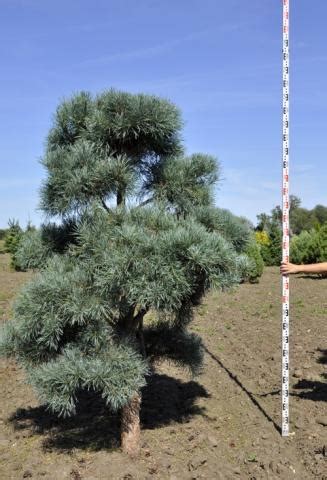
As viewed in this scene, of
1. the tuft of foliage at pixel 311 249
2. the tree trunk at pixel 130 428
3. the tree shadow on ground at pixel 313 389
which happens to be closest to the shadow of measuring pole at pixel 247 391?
the tree shadow on ground at pixel 313 389

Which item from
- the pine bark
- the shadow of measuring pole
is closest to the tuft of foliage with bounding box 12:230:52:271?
the pine bark

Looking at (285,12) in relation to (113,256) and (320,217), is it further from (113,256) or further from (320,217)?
(320,217)

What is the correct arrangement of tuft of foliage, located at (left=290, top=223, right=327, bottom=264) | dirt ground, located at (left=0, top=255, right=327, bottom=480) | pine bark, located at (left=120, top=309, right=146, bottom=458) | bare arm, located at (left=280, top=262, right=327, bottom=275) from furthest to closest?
tuft of foliage, located at (left=290, top=223, right=327, bottom=264)
bare arm, located at (left=280, top=262, right=327, bottom=275)
pine bark, located at (left=120, top=309, right=146, bottom=458)
dirt ground, located at (left=0, top=255, right=327, bottom=480)

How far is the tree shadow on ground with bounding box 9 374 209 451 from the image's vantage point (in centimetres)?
429

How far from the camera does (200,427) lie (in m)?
4.60

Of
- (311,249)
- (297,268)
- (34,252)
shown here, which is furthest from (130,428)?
(311,249)

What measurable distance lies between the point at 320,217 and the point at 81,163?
68.2 metres

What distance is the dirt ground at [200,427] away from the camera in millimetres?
3879

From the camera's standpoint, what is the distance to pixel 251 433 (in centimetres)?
455

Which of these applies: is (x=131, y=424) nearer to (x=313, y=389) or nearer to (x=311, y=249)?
(x=313, y=389)

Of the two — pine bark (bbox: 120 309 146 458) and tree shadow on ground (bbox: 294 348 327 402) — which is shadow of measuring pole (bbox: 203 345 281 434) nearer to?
tree shadow on ground (bbox: 294 348 327 402)

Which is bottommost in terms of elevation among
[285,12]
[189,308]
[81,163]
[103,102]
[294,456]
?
[294,456]

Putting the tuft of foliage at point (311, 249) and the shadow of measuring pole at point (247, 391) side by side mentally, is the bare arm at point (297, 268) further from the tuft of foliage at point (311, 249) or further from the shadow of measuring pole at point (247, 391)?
the tuft of foliage at point (311, 249)

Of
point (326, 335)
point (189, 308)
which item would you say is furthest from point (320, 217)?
point (189, 308)
